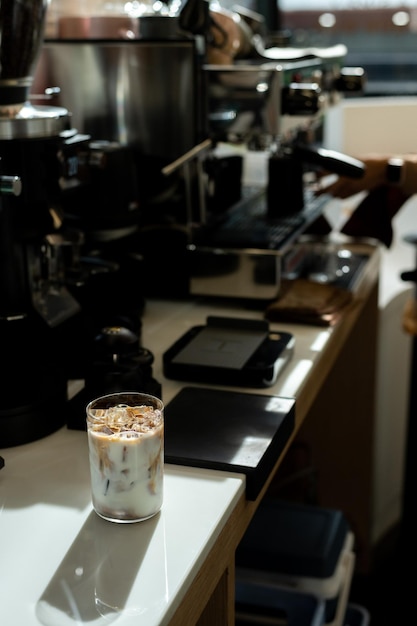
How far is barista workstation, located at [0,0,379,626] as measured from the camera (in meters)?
0.81

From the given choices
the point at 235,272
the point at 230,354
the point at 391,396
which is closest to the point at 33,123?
the point at 230,354

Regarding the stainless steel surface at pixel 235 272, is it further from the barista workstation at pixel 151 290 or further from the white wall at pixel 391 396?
the white wall at pixel 391 396

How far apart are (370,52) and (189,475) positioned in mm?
2714

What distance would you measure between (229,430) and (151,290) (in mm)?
568

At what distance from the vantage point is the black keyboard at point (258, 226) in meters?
1.52

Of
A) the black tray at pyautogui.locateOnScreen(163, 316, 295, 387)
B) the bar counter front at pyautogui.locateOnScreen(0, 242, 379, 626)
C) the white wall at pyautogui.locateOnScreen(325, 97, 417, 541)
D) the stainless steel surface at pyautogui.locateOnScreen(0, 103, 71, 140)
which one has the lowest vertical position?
the white wall at pyautogui.locateOnScreen(325, 97, 417, 541)

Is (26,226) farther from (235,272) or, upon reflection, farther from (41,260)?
(235,272)

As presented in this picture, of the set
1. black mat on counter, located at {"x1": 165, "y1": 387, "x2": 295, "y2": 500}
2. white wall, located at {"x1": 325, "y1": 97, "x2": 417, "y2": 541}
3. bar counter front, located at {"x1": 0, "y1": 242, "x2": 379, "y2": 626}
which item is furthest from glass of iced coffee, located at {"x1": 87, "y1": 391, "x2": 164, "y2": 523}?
white wall, located at {"x1": 325, "y1": 97, "x2": 417, "y2": 541}

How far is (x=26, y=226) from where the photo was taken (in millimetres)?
1113

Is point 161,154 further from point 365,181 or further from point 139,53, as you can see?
point 365,181

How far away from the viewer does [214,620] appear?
37.3 inches

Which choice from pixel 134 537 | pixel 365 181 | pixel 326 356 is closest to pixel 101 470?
pixel 134 537

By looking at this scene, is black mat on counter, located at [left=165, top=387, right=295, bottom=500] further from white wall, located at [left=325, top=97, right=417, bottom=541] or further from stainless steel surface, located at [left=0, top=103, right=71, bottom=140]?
white wall, located at [left=325, top=97, right=417, bottom=541]

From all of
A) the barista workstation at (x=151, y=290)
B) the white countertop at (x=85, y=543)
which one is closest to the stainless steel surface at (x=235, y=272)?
the barista workstation at (x=151, y=290)
